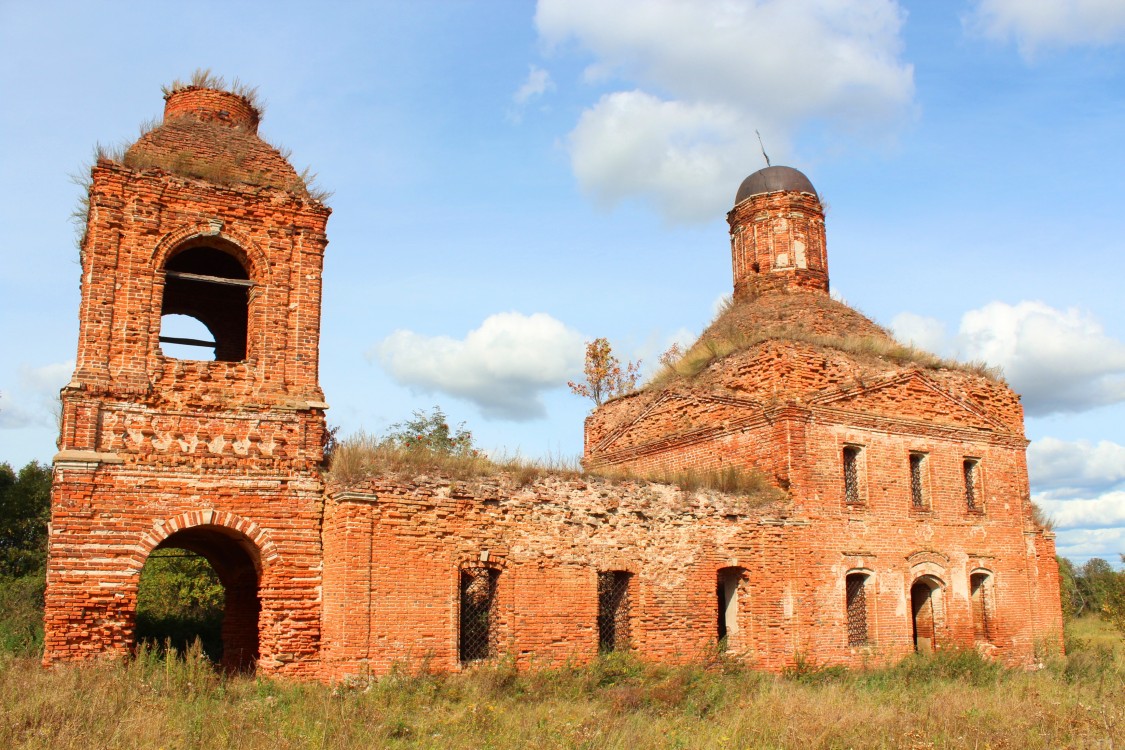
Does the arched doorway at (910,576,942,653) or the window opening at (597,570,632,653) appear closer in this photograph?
the window opening at (597,570,632,653)

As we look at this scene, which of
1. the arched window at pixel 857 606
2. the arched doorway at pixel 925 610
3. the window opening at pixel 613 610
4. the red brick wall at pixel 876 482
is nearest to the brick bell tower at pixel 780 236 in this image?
the red brick wall at pixel 876 482

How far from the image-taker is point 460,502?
1303 centimetres

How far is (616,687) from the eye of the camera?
A: 1274 cm

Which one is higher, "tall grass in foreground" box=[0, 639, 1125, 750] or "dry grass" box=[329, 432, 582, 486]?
"dry grass" box=[329, 432, 582, 486]

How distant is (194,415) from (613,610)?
6661 mm

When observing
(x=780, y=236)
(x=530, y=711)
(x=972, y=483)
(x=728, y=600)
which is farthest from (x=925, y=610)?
(x=530, y=711)

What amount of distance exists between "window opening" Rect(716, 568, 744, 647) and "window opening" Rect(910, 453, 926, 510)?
13.0ft

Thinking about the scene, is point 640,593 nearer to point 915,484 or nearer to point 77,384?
point 915,484

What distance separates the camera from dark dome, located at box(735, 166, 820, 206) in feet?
72.9

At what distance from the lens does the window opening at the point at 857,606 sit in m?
16.1

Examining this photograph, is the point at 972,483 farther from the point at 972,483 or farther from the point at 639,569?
the point at 639,569

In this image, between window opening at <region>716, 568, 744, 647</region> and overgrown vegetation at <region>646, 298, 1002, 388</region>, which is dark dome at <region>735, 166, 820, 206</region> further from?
window opening at <region>716, 568, 744, 647</region>

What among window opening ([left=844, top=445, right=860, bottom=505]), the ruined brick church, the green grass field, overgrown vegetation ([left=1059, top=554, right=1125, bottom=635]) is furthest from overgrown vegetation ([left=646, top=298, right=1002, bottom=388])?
overgrown vegetation ([left=1059, top=554, right=1125, bottom=635])

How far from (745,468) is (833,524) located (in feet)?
5.87
